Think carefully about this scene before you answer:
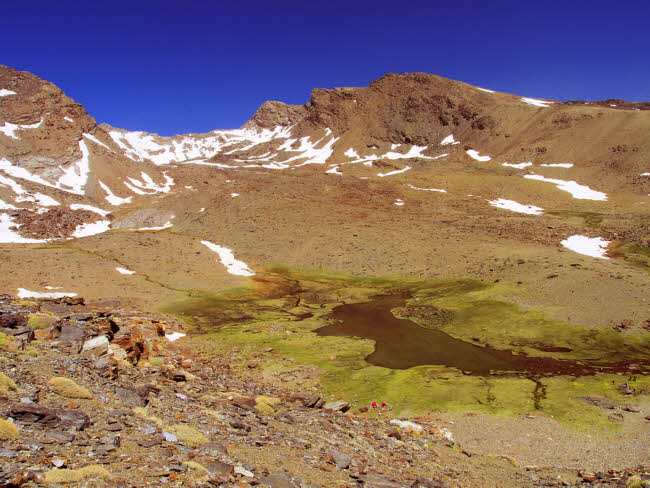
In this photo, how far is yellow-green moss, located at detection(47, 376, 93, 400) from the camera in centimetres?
1199

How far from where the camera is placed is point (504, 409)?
1816 centimetres

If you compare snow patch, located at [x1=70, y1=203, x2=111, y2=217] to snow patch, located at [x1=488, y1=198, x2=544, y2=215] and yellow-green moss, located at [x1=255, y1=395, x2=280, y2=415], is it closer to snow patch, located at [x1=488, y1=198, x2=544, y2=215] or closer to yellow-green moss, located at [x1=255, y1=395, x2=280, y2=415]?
yellow-green moss, located at [x1=255, y1=395, x2=280, y2=415]

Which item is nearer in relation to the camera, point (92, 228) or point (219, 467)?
point (219, 467)

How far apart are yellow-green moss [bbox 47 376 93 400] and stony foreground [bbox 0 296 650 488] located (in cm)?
4

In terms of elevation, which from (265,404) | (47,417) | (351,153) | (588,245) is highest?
(351,153)

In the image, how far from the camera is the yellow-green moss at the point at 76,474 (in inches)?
291

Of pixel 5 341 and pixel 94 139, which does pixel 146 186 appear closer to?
pixel 94 139

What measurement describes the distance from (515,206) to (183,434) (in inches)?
3178

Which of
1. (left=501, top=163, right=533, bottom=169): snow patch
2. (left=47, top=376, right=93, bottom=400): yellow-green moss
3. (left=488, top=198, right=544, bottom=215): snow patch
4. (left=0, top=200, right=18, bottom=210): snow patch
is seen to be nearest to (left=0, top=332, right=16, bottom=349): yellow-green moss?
(left=47, top=376, right=93, bottom=400): yellow-green moss

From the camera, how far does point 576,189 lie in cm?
8950

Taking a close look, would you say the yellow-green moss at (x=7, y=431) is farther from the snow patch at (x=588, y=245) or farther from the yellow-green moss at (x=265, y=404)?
the snow patch at (x=588, y=245)

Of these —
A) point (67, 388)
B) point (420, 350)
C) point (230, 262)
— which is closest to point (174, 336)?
point (67, 388)

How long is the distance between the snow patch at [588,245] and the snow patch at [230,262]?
43162 millimetres

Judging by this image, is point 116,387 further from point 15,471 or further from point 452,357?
point 452,357
